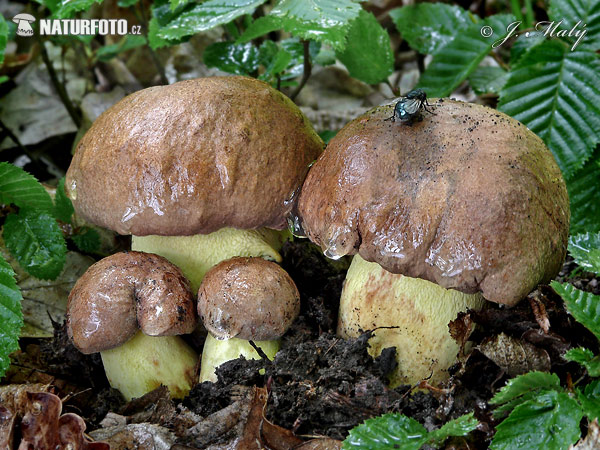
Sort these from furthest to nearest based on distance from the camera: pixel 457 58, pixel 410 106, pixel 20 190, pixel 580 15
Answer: pixel 457 58, pixel 580 15, pixel 20 190, pixel 410 106

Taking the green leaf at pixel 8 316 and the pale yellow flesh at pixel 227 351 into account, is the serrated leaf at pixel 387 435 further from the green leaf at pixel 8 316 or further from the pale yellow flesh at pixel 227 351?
the green leaf at pixel 8 316

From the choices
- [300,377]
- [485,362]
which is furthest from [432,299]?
[300,377]

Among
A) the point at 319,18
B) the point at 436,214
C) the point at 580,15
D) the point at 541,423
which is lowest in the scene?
the point at 541,423

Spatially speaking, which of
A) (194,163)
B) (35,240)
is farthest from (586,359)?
(35,240)

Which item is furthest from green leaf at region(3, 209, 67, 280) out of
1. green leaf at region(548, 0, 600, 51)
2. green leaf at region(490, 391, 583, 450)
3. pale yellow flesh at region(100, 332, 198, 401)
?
green leaf at region(548, 0, 600, 51)

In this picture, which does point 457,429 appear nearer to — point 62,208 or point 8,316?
point 8,316

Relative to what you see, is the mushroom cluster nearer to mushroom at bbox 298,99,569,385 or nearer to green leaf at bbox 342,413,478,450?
mushroom at bbox 298,99,569,385

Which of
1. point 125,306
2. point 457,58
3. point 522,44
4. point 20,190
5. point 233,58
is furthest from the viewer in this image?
point 522,44
